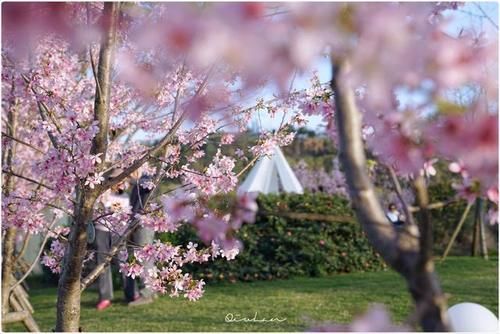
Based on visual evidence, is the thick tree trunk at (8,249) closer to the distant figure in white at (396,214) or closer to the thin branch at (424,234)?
the distant figure in white at (396,214)

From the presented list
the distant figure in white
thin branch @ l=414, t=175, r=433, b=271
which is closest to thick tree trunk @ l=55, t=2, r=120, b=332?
the distant figure in white

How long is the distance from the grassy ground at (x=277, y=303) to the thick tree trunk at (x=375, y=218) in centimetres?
390

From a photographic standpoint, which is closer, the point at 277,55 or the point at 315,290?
the point at 277,55

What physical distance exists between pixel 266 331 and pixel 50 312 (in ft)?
9.22

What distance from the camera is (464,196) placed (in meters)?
1.34

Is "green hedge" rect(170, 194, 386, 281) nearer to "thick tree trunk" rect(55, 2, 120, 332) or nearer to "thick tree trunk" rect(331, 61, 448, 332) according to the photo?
"thick tree trunk" rect(55, 2, 120, 332)

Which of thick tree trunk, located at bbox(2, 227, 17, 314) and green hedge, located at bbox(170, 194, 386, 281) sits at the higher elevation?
green hedge, located at bbox(170, 194, 386, 281)

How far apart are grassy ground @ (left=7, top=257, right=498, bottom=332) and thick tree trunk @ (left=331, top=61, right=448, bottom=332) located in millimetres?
3904

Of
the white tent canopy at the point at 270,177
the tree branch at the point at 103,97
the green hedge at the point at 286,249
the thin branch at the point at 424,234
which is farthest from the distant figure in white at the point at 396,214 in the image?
the white tent canopy at the point at 270,177

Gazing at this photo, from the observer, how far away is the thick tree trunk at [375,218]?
1.08 m

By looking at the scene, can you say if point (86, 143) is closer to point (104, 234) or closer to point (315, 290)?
point (104, 234)

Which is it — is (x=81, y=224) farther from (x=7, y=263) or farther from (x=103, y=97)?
(x=7, y=263)

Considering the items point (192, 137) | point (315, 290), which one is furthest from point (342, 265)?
point (192, 137)

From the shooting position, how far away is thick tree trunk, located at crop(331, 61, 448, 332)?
1.08 metres
